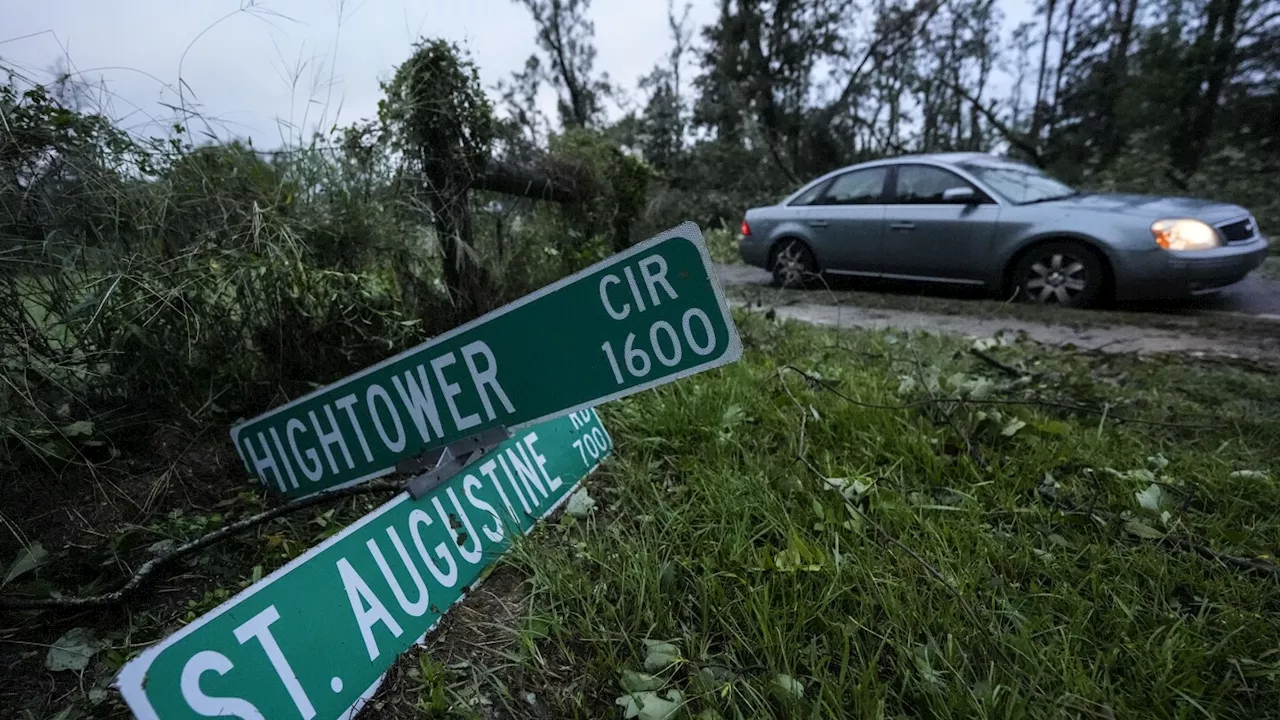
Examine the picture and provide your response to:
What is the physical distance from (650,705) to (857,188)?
5.69 m

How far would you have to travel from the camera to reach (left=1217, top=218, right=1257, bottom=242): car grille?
4.05 metres

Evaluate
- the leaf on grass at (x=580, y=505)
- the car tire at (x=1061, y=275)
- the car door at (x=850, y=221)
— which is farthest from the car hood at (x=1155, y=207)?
the leaf on grass at (x=580, y=505)

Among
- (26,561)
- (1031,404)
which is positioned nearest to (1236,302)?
(1031,404)

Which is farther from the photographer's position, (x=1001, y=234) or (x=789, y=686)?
(x=1001, y=234)

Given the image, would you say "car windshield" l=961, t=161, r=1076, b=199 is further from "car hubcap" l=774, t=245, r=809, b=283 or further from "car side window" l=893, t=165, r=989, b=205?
"car hubcap" l=774, t=245, r=809, b=283

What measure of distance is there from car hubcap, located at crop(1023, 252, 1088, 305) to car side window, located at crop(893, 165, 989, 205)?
0.80 m

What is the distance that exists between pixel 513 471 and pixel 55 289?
53.2 inches

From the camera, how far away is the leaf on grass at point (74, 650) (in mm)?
1191

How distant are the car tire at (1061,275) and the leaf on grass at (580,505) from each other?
162 inches

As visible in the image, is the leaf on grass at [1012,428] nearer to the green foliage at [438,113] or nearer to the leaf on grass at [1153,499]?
the leaf on grass at [1153,499]

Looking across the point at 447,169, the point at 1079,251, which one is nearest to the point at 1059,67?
the point at 1079,251

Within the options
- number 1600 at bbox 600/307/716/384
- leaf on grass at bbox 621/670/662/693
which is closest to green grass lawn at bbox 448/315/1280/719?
leaf on grass at bbox 621/670/662/693

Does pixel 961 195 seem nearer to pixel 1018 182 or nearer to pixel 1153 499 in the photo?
pixel 1018 182

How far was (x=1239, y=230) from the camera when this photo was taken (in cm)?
415
